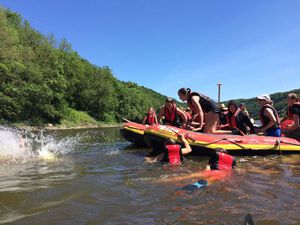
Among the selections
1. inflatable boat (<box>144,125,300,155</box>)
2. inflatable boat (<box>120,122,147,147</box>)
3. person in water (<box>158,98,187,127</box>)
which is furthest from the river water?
inflatable boat (<box>120,122,147,147</box>)

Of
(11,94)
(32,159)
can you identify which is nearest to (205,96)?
(32,159)

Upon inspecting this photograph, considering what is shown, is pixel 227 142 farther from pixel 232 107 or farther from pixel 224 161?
pixel 224 161

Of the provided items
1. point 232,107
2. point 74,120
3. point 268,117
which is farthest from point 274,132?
point 74,120

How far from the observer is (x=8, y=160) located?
8.95 m

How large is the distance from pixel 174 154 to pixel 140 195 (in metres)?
2.65

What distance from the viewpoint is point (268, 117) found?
9.67 m

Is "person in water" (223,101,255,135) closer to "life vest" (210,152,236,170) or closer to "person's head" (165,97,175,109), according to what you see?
"person's head" (165,97,175,109)

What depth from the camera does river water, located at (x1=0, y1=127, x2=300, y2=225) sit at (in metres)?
4.23

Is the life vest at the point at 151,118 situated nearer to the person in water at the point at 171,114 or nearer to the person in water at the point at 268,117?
the person in water at the point at 171,114

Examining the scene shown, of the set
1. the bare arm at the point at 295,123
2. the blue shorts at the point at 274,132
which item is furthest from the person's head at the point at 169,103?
the bare arm at the point at 295,123

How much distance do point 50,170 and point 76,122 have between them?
36.7 meters

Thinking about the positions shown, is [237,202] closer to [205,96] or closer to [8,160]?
[205,96]

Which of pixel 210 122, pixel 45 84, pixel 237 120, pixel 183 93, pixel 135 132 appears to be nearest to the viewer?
pixel 183 93

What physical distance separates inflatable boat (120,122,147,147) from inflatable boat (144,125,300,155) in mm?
2676
